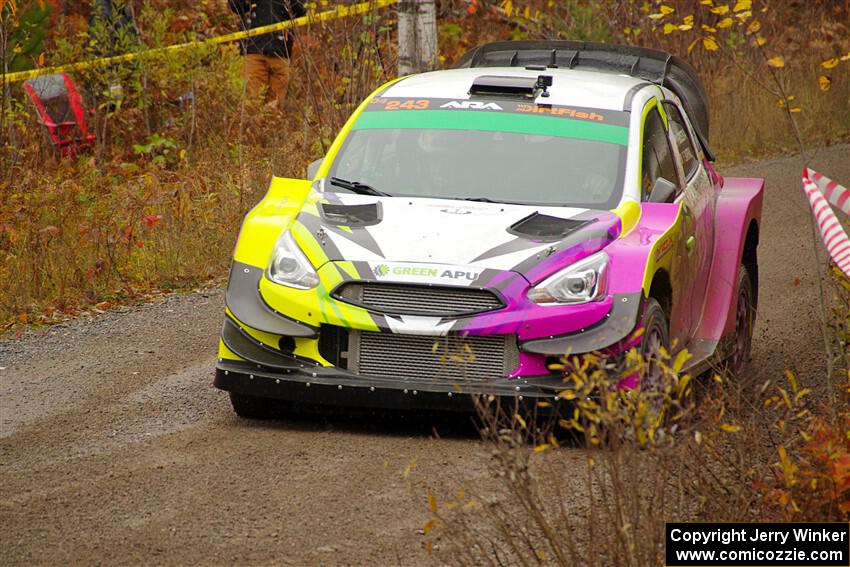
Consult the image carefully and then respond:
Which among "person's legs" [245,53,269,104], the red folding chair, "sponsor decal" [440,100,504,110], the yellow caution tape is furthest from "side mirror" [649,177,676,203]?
"person's legs" [245,53,269,104]

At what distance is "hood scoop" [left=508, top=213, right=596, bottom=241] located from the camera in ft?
22.1

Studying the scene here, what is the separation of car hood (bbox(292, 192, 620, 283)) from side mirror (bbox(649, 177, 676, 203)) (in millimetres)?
425

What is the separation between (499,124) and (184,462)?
9.04 ft

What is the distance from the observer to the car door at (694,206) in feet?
25.4

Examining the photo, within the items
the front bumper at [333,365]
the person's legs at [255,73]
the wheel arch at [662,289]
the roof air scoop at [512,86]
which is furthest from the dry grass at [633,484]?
the person's legs at [255,73]

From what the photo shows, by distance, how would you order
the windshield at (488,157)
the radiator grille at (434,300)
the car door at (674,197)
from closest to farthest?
the radiator grille at (434,300), the car door at (674,197), the windshield at (488,157)

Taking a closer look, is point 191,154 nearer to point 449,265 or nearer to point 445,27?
point 445,27

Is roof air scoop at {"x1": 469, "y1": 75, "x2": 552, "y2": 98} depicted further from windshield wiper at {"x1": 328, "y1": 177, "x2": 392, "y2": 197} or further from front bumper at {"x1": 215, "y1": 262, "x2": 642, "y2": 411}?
front bumper at {"x1": 215, "y1": 262, "x2": 642, "y2": 411}

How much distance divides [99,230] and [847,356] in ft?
20.7

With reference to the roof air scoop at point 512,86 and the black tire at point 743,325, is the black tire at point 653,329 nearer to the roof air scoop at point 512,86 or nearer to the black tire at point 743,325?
the black tire at point 743,325

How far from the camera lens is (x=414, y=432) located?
6.79m

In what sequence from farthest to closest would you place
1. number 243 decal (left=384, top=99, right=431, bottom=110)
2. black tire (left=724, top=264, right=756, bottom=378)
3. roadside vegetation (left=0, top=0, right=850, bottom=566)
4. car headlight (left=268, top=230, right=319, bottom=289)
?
black tire (left=724, top=264, right=756, bottom=378) → number 243 decal (left=384, top=99, right=431, bottom=110) → car headlight (left=268, top=230, right=319, bottom=289) → roadside vegetation (left=0, top=0, right=850, bottom=566)

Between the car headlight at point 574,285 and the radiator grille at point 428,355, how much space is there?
0.25 metres

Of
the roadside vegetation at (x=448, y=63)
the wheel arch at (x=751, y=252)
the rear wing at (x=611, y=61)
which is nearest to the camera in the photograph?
the roadside vegetation at (x=448, y=63)
